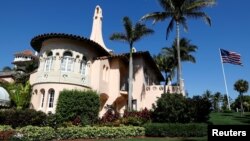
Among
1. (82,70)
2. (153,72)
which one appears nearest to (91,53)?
(82,70)

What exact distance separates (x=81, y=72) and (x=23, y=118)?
8572mm

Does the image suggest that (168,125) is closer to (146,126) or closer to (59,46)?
(146,126)

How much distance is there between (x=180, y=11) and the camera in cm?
2912

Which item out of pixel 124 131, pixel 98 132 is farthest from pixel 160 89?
pixel 98 132

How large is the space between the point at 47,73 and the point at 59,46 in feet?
10.4

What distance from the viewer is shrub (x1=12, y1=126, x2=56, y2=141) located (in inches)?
714

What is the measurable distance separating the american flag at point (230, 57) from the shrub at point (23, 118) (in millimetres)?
31004

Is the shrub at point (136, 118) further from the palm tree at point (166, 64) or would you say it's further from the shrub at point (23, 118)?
the palm tree at point (166, 64)

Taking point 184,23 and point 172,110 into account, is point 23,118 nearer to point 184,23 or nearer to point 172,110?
point 172,110

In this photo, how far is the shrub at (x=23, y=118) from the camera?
68.0 feet

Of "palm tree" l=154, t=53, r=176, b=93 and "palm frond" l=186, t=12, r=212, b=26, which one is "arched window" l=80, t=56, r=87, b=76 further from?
"palm tree" l=154, t=53, r=176, b=93

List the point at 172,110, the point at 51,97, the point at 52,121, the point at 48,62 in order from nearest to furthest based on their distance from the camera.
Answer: the point at 52,121 → the point at 172,110 → the point at 51,97 → the point at 48,62

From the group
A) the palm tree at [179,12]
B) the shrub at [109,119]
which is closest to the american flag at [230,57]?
the palm tree at [179,12]

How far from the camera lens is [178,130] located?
20.7 meters
